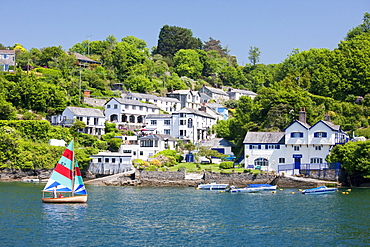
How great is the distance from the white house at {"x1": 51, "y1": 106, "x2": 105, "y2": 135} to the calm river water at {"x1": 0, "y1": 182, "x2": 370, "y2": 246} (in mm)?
34316

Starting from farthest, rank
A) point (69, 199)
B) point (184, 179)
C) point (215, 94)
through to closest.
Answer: point (215, 94) → point (184, 179) → point (69, 199)

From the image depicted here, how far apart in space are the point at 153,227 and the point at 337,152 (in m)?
41.6

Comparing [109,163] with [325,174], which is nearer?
[325,174]

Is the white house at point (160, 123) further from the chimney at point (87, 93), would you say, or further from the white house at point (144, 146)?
the chimney at point (87, 93)

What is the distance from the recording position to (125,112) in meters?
112

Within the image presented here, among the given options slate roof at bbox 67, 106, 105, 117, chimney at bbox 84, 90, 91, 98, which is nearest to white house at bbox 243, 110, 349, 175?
slate roof at bbox 67, 106, 105, 117

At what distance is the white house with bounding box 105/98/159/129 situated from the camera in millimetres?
111000

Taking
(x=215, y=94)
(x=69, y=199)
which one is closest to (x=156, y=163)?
(x=69, y=199)

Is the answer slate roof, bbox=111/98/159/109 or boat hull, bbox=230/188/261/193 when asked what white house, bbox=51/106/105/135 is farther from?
boat hull, bbox=230/188/261/193

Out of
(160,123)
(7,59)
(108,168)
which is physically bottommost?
(108,168)

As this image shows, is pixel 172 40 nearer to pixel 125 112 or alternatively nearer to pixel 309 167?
pixel 125 112

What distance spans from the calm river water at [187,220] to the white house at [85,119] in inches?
1351

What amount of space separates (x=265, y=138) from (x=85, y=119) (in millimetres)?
38807

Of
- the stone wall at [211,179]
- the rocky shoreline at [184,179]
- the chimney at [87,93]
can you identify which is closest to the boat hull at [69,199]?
the rocky shoreline at [184,179]
